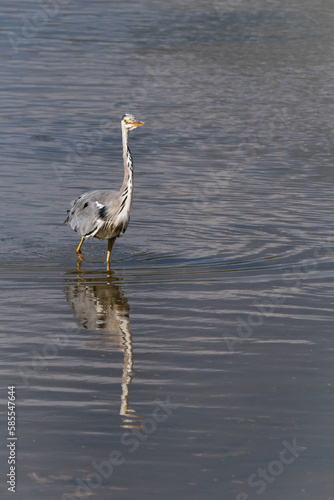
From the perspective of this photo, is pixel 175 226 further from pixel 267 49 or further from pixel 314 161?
pixel 267 49

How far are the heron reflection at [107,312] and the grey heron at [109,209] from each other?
0.66m

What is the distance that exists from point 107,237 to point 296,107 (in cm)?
1225

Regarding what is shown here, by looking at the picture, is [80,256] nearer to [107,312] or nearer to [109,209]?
[109,209]

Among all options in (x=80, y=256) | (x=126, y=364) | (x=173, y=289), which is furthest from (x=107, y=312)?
(x=80, y=256)

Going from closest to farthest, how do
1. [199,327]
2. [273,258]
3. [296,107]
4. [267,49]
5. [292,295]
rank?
[199,327]
[292,295]
[273,258]
[296,107]
[267,49]

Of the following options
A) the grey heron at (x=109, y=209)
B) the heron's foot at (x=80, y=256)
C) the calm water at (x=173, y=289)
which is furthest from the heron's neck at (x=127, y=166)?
the heron's foot at (x=80, y=256)

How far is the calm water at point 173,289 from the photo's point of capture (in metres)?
6.21

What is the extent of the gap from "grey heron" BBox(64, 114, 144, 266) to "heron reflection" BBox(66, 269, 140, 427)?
2.17ft

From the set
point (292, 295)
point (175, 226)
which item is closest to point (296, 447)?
point (292, 295)

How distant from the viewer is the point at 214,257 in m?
11.8

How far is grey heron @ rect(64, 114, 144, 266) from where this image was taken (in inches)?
448

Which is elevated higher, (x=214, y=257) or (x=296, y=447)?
(x=296, y=447)

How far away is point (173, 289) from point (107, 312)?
3.34 ft

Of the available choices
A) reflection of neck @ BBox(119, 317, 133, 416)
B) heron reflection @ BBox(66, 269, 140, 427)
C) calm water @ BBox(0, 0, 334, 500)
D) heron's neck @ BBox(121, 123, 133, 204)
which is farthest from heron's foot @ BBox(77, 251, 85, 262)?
reflection of neck @ BBox(119, 317, 133, 416)
